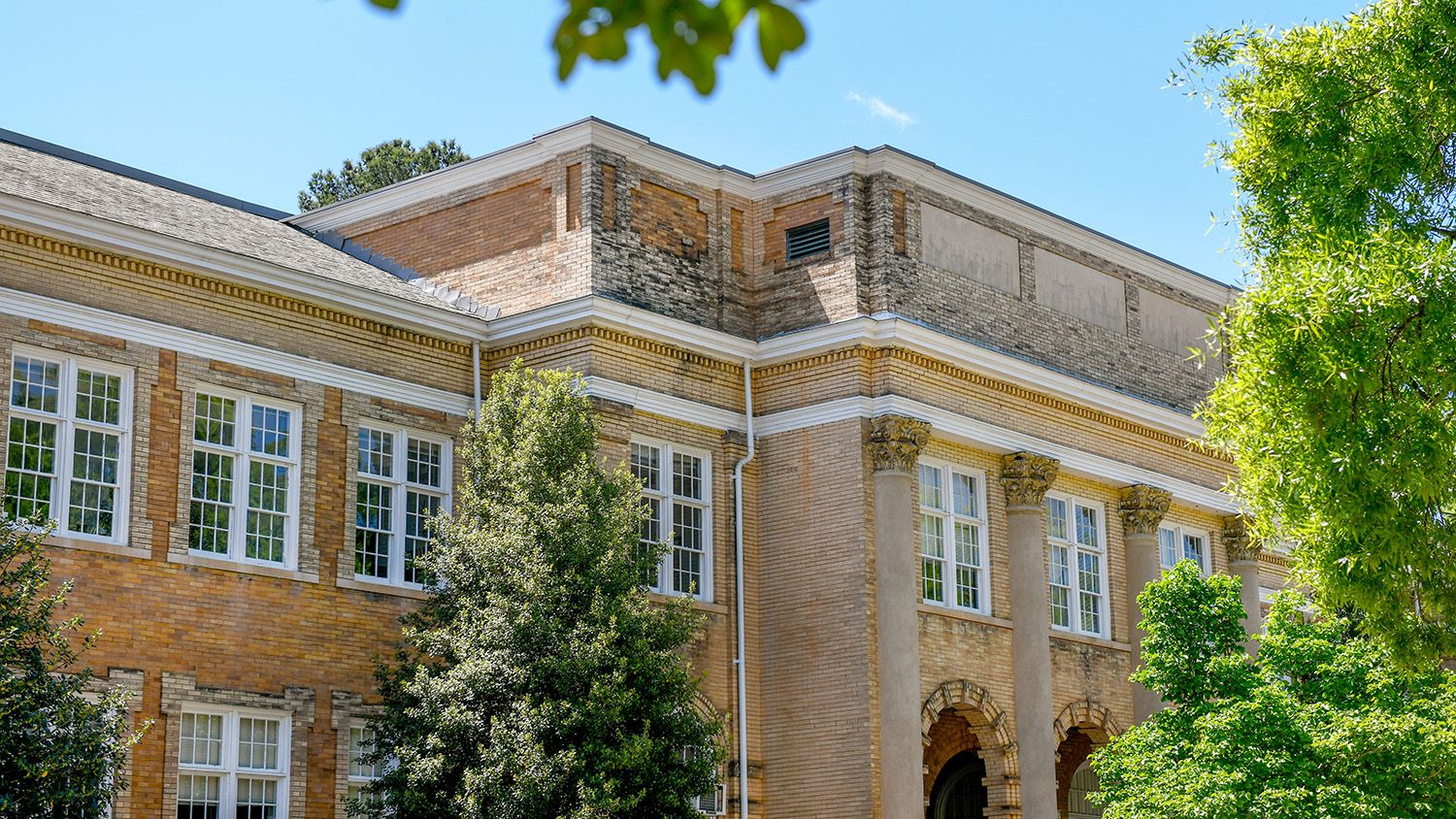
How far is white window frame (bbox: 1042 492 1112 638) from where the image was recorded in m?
31.7

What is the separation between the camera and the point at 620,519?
75.4 feet

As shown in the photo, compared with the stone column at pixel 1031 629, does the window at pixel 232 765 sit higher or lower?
lower

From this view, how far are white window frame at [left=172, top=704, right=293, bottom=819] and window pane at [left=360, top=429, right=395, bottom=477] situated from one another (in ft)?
12.0

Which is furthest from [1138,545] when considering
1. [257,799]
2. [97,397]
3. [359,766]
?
[97,397]

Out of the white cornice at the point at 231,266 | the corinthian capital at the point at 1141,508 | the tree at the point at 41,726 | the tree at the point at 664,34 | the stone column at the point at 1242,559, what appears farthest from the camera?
the stone column at the point at 1242,559

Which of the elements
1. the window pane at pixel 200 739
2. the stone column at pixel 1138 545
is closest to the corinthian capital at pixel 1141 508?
the stone column at pixel 1138 545

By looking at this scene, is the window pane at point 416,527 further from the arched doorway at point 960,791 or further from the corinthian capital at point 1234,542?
the corinthian capital at point 1234,542

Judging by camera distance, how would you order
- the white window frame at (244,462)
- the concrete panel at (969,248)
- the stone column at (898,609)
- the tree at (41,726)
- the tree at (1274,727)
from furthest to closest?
the concrete panel at (969,248)
the stone column at (898,609)
the white window frame at (244,462)
the tree at (1274,727)
the tree at (41,726)

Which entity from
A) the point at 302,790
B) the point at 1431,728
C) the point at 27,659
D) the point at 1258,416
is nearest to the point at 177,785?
the point at 302,790

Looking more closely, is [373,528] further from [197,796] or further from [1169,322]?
[1169,322]

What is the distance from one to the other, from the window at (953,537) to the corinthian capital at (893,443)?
147 centimetres

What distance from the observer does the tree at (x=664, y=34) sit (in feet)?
15.7

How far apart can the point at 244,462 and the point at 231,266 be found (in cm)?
247

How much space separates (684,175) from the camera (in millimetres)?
29141
